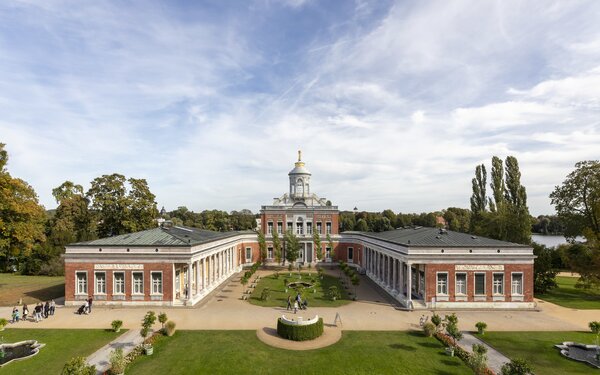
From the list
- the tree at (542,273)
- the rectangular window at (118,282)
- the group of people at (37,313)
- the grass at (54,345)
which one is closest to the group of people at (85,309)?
the group of people at (37,313)

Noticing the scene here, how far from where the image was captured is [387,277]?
39.4 meters

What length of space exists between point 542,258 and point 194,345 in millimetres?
36286

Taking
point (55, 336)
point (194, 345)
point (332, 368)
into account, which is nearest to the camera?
point (332, 368)

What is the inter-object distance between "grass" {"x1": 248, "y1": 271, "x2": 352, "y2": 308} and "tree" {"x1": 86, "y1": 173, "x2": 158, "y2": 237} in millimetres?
20935

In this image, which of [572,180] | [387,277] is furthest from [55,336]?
[572,180]

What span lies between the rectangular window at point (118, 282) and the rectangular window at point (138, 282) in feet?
3.48

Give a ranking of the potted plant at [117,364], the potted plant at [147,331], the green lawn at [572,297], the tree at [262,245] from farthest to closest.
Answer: the tree at [262,245] < the green lawn at [572,297] < the potted plant at [147,331] < the potted plant at [117,364]

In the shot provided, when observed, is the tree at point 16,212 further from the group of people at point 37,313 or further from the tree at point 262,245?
the tree at point 262,245

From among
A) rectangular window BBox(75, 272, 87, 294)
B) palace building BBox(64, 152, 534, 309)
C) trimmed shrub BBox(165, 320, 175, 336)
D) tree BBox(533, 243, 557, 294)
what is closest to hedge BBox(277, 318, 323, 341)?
trimmed shrub BBox(165, 320, 175, 336)

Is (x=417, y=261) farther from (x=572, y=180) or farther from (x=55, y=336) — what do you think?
(x=55, y=336)

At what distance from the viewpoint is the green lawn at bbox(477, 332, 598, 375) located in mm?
18344

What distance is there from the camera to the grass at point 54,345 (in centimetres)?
1803

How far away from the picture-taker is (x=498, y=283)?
31312mm

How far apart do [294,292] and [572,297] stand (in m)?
29.8
